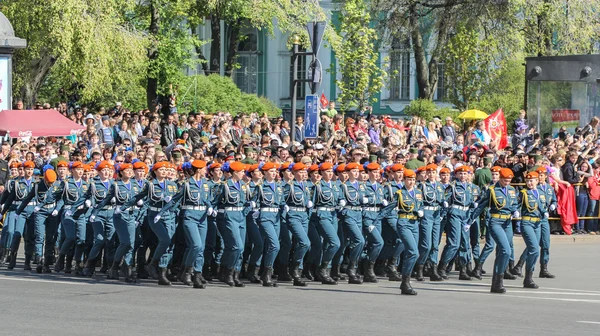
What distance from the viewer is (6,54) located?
27000 millimetres

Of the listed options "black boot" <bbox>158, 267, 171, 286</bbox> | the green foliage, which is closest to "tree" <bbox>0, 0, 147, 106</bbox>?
the green foliage

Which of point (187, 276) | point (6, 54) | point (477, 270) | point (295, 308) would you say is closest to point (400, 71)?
point (6, 54)

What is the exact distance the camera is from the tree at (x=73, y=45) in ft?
95.0

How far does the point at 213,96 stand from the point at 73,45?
36.1ft

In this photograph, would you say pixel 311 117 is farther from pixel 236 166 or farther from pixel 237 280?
pixel 237 280

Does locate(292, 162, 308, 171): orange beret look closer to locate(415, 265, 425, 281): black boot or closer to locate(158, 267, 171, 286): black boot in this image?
locate(415, 265, 425, 281): black boot

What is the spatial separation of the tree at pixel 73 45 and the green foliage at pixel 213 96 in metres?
7.80

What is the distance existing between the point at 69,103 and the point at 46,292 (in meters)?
20.6

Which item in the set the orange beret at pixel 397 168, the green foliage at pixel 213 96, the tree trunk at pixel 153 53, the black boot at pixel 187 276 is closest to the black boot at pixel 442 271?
the orange beret at pixel 397 168

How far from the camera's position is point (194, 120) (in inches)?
1102

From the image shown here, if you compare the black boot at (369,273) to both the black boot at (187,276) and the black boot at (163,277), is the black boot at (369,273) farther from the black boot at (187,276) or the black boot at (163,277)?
the black boot at (163,277)

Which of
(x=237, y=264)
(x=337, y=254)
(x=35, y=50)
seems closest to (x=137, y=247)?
(x=237, y=264)

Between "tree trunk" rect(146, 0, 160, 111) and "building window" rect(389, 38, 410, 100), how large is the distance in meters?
14.3

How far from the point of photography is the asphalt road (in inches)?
529
